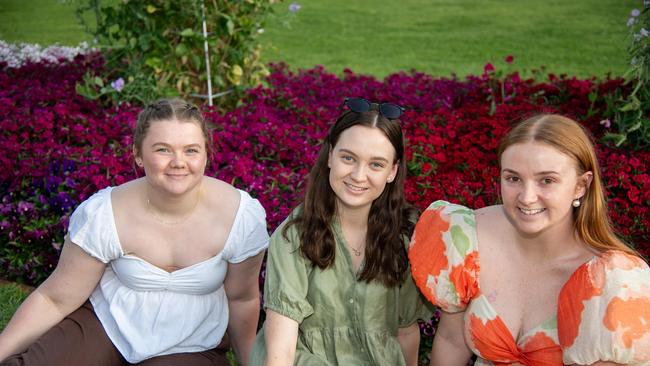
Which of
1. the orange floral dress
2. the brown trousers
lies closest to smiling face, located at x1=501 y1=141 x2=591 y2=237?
the orange floral dress

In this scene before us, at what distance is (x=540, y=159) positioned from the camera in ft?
7.36

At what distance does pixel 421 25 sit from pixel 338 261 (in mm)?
10308

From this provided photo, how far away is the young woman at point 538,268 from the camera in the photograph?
2170mm

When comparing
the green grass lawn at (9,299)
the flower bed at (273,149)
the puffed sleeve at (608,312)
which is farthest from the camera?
the flower bed at (273,149)

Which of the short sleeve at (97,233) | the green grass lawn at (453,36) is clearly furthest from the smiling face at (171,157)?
the green grass lawn at (453,36)

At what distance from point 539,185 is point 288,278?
0.91m

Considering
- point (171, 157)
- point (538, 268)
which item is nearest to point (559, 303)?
point (538, 268)

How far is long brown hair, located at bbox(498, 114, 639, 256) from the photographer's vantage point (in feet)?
7.38

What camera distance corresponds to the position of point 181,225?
285 centimetres

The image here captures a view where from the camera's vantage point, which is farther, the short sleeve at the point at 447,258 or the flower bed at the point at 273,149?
the flower bed at the point at 273,149

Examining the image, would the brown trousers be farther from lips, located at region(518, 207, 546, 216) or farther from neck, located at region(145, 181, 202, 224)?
lips, located at region(518, 207, 546, 216)

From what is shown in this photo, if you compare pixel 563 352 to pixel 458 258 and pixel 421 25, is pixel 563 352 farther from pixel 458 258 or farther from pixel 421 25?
pixel 421 25

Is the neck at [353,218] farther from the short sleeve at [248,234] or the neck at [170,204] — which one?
the neck at [170,204]

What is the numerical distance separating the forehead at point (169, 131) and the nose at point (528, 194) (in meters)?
1.19
